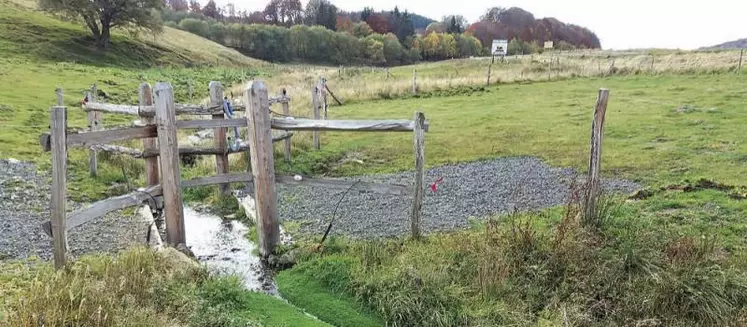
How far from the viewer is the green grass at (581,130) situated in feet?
37.2

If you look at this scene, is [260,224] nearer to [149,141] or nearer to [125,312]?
[125,312]

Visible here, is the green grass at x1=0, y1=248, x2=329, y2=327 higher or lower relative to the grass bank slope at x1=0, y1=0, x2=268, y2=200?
lower

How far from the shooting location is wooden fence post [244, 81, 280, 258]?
6.37 meters

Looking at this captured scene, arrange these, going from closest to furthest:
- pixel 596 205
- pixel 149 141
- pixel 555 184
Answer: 1. pixel 596 205
2. pixel 149 141
3. pixel 555 184

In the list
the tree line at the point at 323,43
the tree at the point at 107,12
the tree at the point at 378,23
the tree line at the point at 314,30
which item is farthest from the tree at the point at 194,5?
the tree at the point at 107,12

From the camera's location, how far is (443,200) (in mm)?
9289

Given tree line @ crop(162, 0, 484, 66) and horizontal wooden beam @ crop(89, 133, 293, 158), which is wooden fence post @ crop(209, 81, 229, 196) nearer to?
horizontal wooden beam @ crop(89, 133, 293, 158)

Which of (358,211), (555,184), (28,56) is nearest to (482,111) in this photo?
(555,184)

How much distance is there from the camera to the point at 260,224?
6.71 metres

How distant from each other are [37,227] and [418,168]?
18.1 feet

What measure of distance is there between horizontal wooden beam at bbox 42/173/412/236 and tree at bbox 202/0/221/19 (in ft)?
456

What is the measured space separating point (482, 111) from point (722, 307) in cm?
1567

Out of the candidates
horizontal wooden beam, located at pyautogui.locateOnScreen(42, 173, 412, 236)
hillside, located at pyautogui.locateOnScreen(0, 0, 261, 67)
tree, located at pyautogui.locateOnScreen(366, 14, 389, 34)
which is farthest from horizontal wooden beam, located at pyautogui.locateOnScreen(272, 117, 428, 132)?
tree, located at pyautogui.locateOnScreen(366, 14, 389, 34)

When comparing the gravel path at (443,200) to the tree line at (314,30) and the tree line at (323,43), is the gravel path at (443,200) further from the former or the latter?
A: the tree line at (323,43)
